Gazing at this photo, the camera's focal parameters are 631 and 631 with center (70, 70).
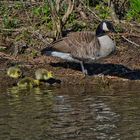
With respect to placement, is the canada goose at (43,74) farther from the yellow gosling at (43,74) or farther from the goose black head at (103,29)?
the goose black head at (103,29)

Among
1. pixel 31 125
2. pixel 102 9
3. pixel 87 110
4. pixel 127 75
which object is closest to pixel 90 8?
pixel 102 9

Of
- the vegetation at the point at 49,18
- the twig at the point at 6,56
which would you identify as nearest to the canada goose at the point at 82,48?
the twig at the point at 6,56

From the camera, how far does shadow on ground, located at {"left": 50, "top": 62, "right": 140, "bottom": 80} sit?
1223 cm

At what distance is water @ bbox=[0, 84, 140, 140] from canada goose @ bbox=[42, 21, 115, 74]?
85 centimetres

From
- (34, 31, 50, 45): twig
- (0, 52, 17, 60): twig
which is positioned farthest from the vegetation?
(0, 52, 17, 60): twig

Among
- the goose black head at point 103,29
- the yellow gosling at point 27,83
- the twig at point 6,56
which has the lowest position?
the yellow gosling at point 27,83

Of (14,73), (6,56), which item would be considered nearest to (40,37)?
(6,56)

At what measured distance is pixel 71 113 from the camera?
9.03 metres

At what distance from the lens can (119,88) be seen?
11.2m

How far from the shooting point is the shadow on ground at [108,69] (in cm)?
1223

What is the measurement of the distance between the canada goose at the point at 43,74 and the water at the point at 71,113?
1.06 feet

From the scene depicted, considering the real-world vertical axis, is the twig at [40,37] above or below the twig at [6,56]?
above

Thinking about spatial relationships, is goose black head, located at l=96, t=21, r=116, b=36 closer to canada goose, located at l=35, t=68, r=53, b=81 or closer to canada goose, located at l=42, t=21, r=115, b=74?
canada goose, located at l=42, t=21, r=115, b=74

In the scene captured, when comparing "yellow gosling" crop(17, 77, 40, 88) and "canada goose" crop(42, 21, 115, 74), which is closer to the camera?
"yellow gosling" crop(17, 77, 40, 88)
